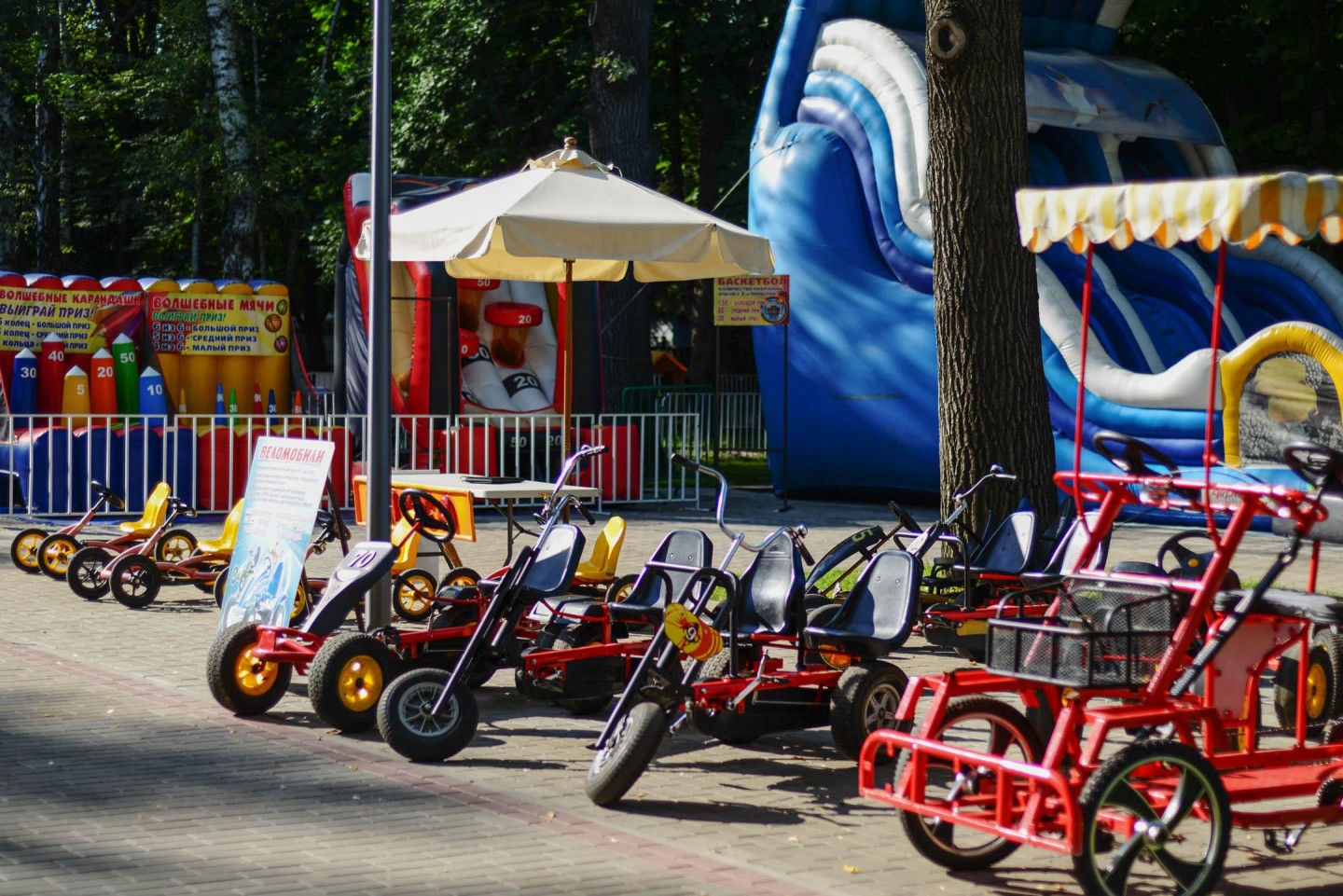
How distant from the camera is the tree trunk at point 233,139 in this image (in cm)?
2669

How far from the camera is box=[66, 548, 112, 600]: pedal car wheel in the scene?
1142 centimetres

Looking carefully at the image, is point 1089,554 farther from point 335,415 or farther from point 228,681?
point 335,415

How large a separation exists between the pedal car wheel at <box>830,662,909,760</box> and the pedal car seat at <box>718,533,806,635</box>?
354mm

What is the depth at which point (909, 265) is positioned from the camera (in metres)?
17.2

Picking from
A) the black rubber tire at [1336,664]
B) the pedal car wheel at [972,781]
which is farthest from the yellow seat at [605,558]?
the pedal car wheel at [972,781]

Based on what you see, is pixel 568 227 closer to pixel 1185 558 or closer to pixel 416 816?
pixel 1185 558

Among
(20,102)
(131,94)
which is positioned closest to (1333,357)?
(131,94)

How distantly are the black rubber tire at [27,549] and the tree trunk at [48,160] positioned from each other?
795 inches

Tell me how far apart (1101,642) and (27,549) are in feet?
31.8

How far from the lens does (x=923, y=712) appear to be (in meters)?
7.86

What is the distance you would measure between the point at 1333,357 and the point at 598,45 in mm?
11712

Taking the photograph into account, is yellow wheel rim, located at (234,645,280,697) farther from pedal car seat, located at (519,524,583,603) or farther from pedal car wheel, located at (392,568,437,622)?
pedal car wheel, located at (392,568,437,622)

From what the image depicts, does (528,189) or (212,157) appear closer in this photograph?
(528,189)

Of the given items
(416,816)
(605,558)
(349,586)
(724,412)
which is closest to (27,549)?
(605,558)
